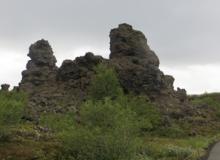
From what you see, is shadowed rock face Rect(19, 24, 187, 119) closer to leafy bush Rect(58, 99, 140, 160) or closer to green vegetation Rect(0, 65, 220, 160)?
green vegetation Rect(0, 65, 220, 160)

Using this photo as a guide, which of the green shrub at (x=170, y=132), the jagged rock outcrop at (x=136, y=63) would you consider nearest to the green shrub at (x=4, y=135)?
the green shrub at (x=170, y=132)

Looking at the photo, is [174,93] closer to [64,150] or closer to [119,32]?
[119,32]

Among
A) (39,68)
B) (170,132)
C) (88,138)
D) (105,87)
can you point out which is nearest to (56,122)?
(88,138)

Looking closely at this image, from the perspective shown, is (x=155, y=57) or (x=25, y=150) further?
(x=155, y=57)

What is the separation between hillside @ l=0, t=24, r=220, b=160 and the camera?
3381cm

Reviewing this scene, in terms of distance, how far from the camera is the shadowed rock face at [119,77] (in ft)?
271

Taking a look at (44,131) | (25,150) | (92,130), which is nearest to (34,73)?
(44,131)

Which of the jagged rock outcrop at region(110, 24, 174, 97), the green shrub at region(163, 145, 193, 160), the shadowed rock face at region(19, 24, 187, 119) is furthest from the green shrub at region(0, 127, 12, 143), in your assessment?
the jagged rock outcrop at region(110, 24, 174, 97)

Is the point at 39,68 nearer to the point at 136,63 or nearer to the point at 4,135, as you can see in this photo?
the point at 136,63

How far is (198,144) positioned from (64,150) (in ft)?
63.3

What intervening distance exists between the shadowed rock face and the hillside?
0.15 meters

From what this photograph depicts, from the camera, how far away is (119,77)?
83812 millimetres

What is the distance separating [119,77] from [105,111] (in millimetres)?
49337

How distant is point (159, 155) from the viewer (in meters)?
41.7
